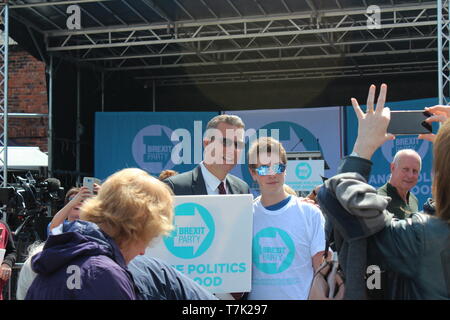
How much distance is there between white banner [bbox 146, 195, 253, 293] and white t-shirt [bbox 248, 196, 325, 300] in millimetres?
81

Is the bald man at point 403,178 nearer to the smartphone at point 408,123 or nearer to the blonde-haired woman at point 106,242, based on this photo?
the smartphone at point 408,123

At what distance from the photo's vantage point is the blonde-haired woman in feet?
5.68

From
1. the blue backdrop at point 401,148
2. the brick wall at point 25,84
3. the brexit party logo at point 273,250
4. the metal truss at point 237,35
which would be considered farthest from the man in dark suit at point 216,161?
the brick wall at point 25,84

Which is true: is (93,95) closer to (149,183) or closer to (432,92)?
(432,92)

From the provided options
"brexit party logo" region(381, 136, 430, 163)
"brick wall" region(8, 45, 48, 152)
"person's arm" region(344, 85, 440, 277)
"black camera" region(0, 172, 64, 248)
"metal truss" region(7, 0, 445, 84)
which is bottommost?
"black camera" region(0, 172, 64, 248)

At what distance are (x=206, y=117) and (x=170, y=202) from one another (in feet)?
39.0

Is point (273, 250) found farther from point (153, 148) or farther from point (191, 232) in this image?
point (153, 148)

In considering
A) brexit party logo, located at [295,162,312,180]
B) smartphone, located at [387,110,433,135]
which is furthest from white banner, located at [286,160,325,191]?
smartphone, located at [387,110,433,135]

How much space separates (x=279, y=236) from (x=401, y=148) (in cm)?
1054

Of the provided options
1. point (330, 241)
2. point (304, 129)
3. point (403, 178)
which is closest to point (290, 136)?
point (304, 129)

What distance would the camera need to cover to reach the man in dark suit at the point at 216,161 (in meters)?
3.42

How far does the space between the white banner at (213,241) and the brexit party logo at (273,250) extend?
0.07 m

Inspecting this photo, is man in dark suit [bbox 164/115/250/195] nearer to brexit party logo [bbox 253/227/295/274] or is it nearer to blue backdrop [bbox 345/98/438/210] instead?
brexit party logo [bbox 253/227/295/274]

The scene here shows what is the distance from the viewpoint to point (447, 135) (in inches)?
67.5
